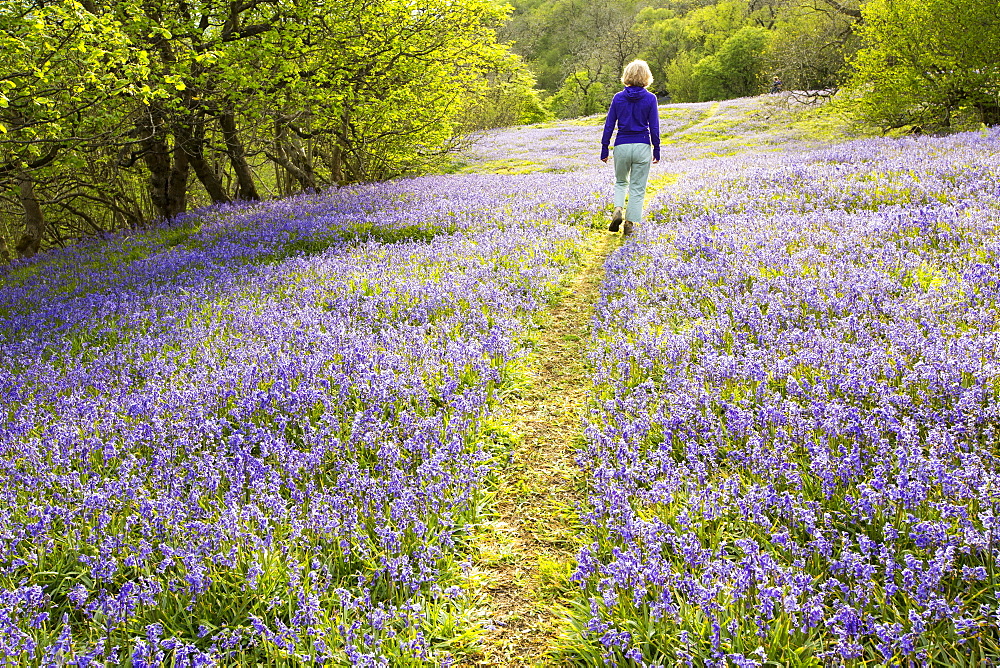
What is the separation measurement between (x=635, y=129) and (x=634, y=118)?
7.7 inches

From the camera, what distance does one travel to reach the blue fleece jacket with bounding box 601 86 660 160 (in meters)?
10.3

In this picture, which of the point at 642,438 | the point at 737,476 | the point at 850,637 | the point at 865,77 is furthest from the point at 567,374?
the point at 865,77

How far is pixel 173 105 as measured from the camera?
12594 millimetres

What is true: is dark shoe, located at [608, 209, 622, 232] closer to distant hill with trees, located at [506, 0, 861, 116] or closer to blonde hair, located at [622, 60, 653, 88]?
blonde hair, located at [622, 60, 653, 88]

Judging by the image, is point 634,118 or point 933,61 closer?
point 634,118

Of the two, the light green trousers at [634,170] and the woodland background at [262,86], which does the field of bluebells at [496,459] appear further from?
the woodland background at [262,86]

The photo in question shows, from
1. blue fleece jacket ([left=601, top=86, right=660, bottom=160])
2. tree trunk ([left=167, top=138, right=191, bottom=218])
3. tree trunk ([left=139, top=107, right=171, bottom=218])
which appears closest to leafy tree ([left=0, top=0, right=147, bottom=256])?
tree trunk ([left=139, top=107, right=171, bottom=218])

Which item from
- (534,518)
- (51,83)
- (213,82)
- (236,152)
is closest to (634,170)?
(534,518)

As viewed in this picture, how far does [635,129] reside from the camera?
35.0ft

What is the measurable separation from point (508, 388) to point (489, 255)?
4130mm

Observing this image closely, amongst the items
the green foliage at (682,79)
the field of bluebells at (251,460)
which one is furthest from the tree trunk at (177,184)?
the green foliage at (682,79)

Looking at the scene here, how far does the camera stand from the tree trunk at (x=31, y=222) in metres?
14.2

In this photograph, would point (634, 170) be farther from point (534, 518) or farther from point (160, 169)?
point (160, 169)

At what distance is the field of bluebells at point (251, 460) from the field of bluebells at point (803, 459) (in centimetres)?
106
